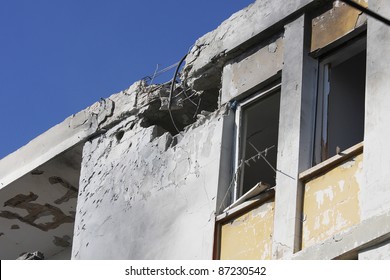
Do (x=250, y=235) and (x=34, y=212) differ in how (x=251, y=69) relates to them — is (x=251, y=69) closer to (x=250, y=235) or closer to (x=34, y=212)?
(x=250, y=235)

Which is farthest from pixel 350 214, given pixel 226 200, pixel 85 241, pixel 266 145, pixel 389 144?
pixel 85 241

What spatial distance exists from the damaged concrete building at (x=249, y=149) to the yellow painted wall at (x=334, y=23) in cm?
1

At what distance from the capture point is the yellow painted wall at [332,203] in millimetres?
11031

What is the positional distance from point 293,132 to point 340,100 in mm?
611

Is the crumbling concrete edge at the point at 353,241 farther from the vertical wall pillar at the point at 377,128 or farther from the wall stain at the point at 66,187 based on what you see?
the wall stain at the point at 66,187

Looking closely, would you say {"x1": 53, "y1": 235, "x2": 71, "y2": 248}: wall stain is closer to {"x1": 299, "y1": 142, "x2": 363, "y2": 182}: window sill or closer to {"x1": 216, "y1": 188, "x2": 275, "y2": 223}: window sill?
{"x1": 216, "y1": 188, "x2": 275, "y2": 223}: window sill

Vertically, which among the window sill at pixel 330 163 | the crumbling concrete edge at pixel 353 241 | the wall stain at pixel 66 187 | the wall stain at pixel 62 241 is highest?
the wall stain at pixel 66 187

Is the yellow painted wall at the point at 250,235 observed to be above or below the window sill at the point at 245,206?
below

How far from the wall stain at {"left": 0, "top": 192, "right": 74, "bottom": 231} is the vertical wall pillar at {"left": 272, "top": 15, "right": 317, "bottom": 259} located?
443cm

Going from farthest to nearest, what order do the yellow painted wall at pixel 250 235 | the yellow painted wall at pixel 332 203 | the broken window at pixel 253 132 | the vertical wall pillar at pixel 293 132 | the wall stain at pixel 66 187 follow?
the wall stain at pixel 66 187 → the broken window at pixel 253 132 → the yellow painted wall at pixel 250 235 → the vertical wall pillar at pixel 293 132 → the yellow painted wall at pixel 332 203

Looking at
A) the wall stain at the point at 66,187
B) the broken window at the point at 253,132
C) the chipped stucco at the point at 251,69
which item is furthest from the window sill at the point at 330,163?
the wall stain at the point at 66,187
